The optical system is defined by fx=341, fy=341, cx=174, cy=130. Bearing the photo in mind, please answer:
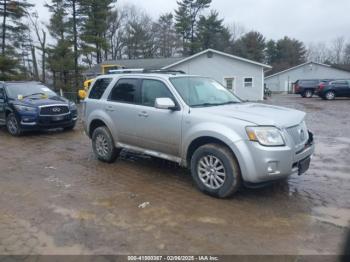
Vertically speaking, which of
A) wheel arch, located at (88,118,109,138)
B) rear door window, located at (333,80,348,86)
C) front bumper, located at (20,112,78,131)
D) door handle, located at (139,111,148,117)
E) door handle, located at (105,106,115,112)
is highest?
rear door window, located at (333,80,348,86)

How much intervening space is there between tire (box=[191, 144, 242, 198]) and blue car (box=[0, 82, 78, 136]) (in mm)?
6996

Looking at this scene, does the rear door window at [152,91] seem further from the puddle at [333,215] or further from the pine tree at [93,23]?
the pine tree at [93,23]

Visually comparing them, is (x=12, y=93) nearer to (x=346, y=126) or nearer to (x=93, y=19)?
(x=346, y=126)

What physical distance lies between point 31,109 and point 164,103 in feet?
22.0

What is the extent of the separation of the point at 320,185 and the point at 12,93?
9800 millimetres

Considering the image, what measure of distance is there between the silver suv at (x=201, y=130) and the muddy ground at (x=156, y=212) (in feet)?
1.51

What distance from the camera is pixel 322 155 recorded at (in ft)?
25.5

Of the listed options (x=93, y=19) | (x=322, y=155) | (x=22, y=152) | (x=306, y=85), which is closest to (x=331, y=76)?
(x=306, y=85)

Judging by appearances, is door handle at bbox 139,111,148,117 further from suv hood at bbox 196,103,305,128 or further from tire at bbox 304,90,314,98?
tire at bbox 304,90,314,98

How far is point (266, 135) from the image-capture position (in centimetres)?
454

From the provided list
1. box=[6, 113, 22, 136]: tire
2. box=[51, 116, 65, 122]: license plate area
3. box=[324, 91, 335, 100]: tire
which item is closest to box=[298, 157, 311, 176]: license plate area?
box=[51, 116, 65, 122]: license plate area

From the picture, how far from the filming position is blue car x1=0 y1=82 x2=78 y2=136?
10533 mm

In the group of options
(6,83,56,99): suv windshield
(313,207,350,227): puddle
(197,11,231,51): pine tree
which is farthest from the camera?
(197,11,231,51): pine tree

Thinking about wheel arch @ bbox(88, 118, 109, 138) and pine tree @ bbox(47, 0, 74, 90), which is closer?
A: wheel arch @ bbox(88, 118, 109, 138)
